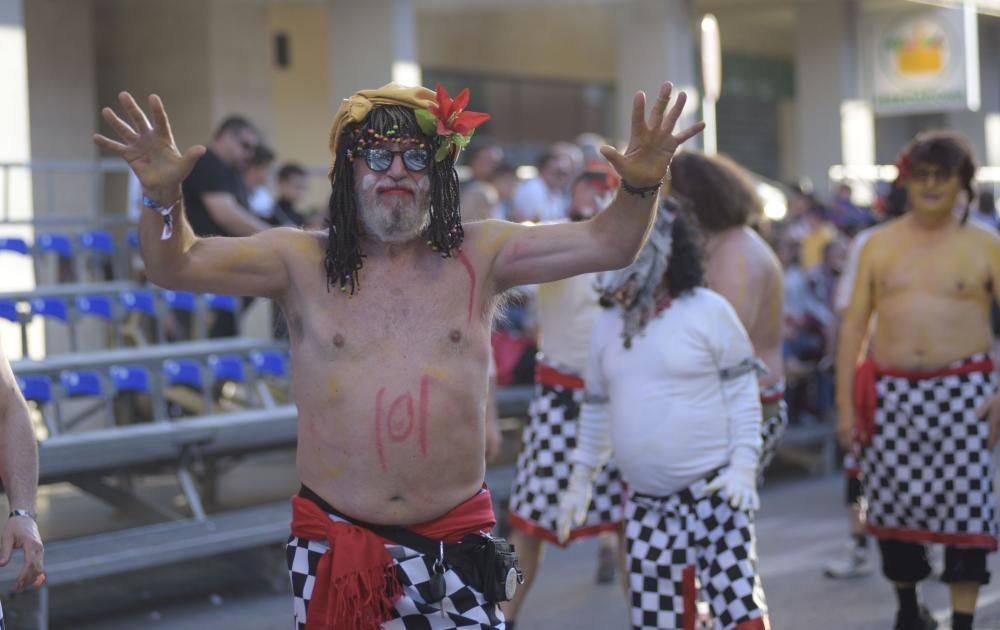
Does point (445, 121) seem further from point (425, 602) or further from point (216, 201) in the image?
point (216, 201)

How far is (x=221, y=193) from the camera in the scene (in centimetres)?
817

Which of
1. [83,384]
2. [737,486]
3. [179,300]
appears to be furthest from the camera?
[179,300]

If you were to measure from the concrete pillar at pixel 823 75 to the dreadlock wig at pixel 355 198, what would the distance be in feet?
57.5

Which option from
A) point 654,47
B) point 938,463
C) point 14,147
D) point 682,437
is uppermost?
point 654,47

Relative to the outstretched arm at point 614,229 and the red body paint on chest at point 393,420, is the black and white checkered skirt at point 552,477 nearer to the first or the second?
the outstretched arm at point 614,229

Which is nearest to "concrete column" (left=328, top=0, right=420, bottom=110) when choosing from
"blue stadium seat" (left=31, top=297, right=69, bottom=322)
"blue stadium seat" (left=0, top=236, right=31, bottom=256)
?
"blue stadium seat" (left=0, top=236, right=31, bottom=256)

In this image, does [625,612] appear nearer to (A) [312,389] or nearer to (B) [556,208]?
(A) [312,389]

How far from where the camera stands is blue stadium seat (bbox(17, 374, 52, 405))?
7.26m

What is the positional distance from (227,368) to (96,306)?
1.01 meters

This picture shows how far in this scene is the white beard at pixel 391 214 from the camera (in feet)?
11.7

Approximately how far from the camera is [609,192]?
21.1 ft

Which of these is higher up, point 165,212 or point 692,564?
point 165,212

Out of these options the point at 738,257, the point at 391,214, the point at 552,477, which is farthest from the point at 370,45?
the point at 391,214

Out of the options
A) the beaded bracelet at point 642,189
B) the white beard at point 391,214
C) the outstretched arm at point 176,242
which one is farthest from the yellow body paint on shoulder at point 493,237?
the outstretched arm at point 176,242
